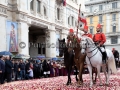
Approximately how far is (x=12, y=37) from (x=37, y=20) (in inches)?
252

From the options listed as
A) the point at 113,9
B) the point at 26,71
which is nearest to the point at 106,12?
the point at 113,9

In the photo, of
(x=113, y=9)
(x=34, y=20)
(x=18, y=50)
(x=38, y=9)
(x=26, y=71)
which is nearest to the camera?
(x=26, y=71)

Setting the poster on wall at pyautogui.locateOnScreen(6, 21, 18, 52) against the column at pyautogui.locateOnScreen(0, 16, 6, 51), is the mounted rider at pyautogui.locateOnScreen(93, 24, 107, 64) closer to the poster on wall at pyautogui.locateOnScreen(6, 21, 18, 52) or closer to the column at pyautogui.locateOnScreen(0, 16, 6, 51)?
the column at pyautogui.locateOnScreen(0, 16, 6, 51)

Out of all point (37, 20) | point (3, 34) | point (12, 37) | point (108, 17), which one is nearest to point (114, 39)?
point (108, 17)

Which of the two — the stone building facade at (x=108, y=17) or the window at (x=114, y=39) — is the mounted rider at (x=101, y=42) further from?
the window at (x=114, y=39)

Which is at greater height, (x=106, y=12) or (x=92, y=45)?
(x=106, y=12)

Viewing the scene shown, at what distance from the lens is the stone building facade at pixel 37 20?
952 inches

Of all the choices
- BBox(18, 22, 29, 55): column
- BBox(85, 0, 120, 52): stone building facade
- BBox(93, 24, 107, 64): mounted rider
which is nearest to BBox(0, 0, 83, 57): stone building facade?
Answer: BBox(18, 22, 29, 55): column

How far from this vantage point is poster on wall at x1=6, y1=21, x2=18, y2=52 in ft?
79.3

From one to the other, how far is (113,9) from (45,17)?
122 ft

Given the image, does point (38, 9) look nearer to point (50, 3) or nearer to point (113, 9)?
point (50, 3)

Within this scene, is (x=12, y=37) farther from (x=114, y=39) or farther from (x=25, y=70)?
(x=114, y=39)

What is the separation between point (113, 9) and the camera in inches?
2527

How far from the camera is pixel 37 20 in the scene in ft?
99.0
